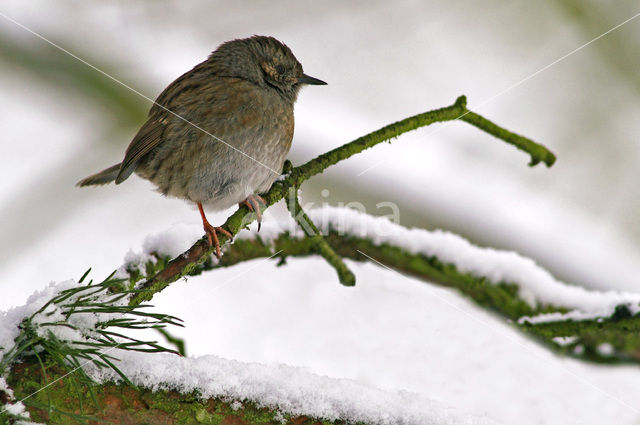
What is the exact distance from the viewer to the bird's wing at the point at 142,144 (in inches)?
115

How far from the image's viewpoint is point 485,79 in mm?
4535

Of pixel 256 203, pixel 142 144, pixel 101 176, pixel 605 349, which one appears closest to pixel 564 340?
pixel 605 349

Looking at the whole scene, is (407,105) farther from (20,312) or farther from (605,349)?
(20,312)

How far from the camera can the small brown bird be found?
279cm

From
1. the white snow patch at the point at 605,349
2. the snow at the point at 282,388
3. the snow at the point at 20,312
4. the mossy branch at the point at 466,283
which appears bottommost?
the snow at the point at 282,388

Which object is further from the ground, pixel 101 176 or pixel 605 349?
pixel 101 176

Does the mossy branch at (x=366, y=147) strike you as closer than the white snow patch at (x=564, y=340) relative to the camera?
Yes

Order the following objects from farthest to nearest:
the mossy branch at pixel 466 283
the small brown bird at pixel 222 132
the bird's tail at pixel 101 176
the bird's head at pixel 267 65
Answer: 1. the bird's tail at pixel 101 176
2. the bird's head at pixel 267 65
3. the small brown bird at pixel 222 132
4. the mossy branch at pixel 466 283

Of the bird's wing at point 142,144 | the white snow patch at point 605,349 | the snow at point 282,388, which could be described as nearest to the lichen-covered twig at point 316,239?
the bird's wing at point 142,144

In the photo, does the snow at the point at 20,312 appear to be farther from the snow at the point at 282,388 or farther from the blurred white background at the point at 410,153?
the blurred white background at the point at 410,153

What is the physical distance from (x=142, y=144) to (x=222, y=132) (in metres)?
0.45

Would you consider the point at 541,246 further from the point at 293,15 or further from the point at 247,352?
the point at 293,15

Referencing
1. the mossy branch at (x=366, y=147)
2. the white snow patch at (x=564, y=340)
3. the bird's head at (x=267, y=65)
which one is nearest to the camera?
the mossy branch at (x=366, y=147)

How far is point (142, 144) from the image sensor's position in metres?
2.93
